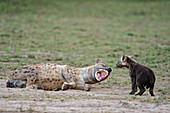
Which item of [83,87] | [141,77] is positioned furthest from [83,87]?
[141,77]

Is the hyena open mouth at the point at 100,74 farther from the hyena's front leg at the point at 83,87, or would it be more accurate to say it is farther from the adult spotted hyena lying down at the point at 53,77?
the hyena's front leg at the point at 83,87

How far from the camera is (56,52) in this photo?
33.3ft

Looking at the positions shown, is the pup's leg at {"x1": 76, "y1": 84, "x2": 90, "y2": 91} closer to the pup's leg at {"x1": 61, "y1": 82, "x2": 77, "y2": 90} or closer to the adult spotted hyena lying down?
the adult spotted hyena lying down

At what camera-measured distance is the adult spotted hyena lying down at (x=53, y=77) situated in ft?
19.8

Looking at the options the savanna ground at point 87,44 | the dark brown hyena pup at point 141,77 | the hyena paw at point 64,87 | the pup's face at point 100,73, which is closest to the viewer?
the savanna ground at point 87,44

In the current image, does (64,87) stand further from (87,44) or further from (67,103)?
(87,44)

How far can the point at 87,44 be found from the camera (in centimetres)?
1145

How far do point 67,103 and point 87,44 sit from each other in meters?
6.61

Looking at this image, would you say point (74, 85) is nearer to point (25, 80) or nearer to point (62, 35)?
point (25, 80)

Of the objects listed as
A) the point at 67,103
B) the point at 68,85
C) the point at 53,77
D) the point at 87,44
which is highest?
the point at 87,44

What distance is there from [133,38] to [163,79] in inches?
215

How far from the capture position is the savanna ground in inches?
198

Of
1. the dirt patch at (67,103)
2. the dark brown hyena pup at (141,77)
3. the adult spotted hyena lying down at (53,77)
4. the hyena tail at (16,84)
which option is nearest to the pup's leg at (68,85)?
the adult spotted hyena lying down at (53,77)

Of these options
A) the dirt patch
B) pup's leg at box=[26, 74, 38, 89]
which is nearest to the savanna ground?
the dirt patch
